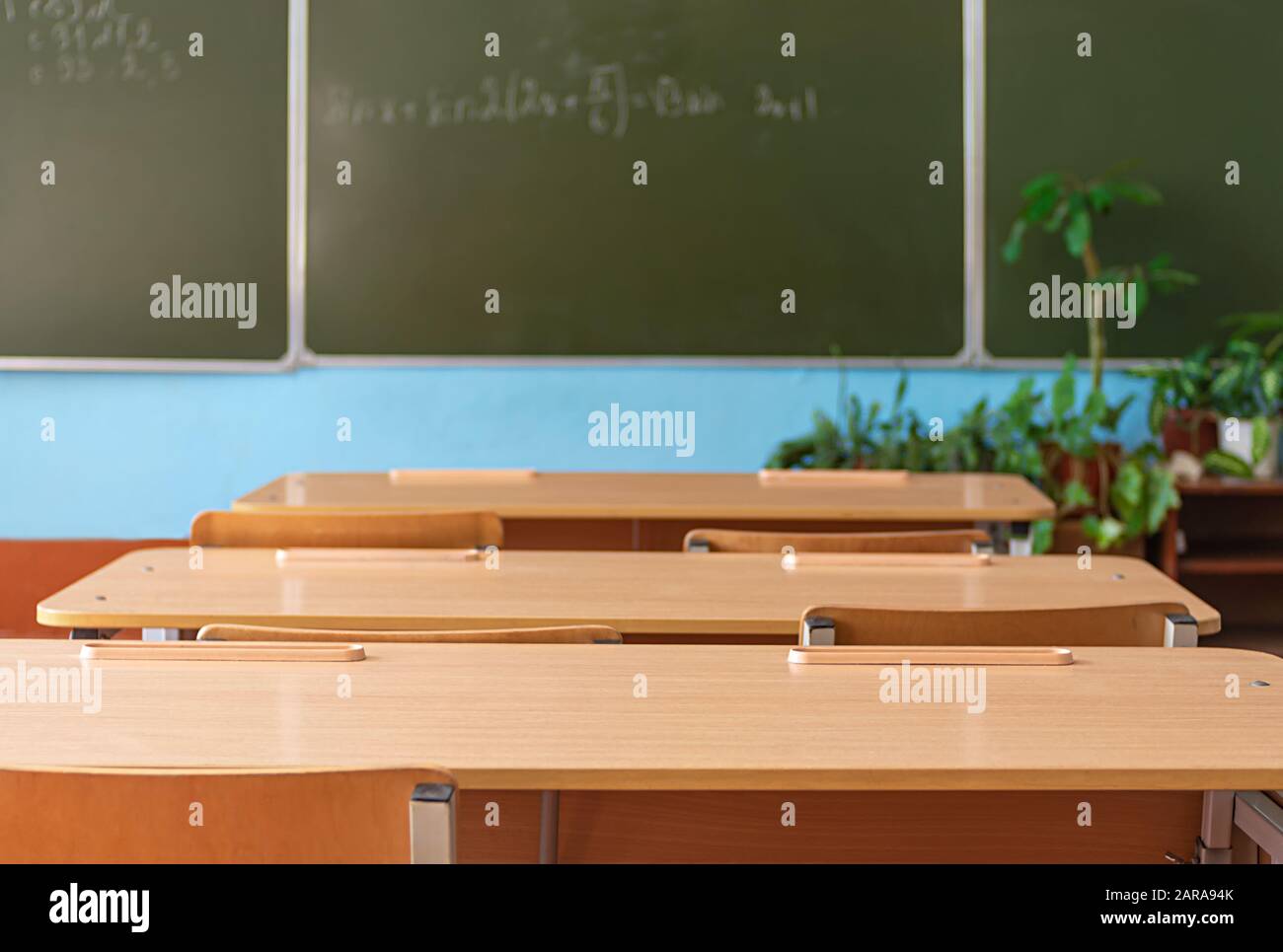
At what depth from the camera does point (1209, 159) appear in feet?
16.0

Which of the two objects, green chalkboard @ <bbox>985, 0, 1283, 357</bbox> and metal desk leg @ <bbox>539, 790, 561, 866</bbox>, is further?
green chalkboard @ <bbox>985, 0, 1283, 357</bbox>

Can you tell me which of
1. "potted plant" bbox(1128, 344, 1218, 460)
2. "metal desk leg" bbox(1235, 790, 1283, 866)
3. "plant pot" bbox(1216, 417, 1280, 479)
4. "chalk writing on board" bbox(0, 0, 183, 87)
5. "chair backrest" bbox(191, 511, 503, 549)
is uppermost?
"chalk writing on board" bbox(0, 0, 183, 87)

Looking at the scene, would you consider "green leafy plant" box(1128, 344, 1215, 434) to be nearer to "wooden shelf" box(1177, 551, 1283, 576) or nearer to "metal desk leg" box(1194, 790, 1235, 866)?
"wooden shelf" box(1177, 551, 1283, 576)

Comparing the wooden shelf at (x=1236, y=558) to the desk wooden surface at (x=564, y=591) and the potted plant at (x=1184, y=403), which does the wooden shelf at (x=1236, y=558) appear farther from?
the desk wooden surface at (x=564, y=591)

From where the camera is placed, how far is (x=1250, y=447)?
Result: 4641 millimetres

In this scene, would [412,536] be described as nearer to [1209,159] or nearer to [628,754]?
[628,754]

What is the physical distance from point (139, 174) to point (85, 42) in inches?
18.9

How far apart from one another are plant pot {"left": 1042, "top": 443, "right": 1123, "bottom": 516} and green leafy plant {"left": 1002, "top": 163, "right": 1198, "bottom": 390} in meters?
0.24

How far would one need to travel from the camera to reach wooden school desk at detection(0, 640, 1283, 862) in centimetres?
132

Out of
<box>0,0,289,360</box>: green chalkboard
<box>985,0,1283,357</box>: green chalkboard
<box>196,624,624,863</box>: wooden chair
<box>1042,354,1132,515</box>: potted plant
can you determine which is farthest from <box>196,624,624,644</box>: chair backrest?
<box>985,0,1283,357</box>: green chalkboard

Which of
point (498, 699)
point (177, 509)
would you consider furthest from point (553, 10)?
point (498, 699)

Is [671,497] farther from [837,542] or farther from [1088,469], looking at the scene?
[1088,469]
